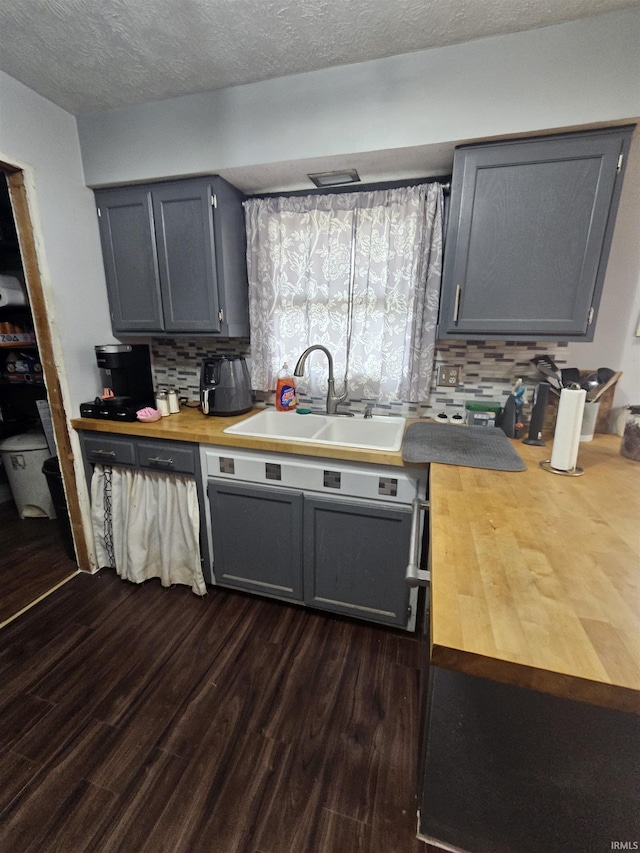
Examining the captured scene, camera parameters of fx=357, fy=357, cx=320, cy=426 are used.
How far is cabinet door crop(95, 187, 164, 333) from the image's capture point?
1.83 m

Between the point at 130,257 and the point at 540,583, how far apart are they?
2234mm

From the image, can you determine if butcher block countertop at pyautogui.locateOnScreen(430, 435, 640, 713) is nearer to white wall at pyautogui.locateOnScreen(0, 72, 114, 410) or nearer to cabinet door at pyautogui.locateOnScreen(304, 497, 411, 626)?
cabinet door at pyautogui.locateOnScreen(304, 497, 411, 626)

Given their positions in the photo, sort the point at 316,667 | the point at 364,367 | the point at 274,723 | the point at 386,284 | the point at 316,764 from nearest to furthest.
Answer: the point at 316,764, the point at 274,723, the point at 316,667, the point at 386,284, the point at 364,367

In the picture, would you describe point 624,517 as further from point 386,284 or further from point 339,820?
point 386,284

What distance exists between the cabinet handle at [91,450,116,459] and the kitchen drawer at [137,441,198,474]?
17 cm

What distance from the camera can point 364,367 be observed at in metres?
1.90

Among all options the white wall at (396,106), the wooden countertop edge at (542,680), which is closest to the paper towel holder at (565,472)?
the wooden countertop edge at (542,680)

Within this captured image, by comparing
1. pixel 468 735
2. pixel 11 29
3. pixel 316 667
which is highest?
pixel 11 29

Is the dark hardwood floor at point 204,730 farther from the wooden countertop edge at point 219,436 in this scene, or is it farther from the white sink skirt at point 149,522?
the wooden countertop edge at point 219,436

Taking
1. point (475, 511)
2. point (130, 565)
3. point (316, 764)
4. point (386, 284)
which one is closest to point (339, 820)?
point (316, 764)

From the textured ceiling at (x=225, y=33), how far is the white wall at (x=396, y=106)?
0.16ft

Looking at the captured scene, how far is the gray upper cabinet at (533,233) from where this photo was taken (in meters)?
1.29

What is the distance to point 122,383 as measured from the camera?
6.51 ft

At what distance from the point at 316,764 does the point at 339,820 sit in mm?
154
